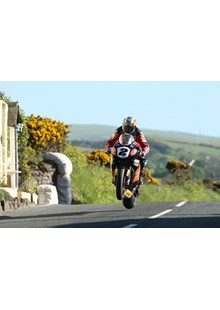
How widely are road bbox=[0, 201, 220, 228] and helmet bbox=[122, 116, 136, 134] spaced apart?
1.77 metres

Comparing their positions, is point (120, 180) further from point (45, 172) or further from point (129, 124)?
point (45, 172)

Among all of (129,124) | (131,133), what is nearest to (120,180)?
(131,133)

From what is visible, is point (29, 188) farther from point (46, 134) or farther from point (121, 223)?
point (121, 223)

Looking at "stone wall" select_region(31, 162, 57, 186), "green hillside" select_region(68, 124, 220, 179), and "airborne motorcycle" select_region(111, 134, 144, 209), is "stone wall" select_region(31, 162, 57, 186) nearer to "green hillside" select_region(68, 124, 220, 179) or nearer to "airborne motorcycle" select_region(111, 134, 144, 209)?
"airborne motorcycle" select_region(111, 134, 144, 209)

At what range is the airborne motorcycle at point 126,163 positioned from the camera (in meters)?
17.3

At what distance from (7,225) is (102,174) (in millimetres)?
20337

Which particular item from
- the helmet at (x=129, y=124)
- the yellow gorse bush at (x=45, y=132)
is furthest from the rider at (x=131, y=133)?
the yellow gorse bush at (x=45, y=132)

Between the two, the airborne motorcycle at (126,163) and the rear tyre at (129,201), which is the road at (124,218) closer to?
the rear tyre at (129,201)

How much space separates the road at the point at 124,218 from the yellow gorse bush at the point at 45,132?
14706mm

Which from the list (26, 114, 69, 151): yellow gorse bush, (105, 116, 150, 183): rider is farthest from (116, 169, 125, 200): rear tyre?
(26, 114, 69, 151): yellow gorse bush

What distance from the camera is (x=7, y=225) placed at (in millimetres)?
16641

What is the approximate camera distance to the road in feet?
53.0

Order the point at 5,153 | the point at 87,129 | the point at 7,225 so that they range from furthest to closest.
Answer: the point at 87,129 < the point at 5,153 < the point at 7,225
